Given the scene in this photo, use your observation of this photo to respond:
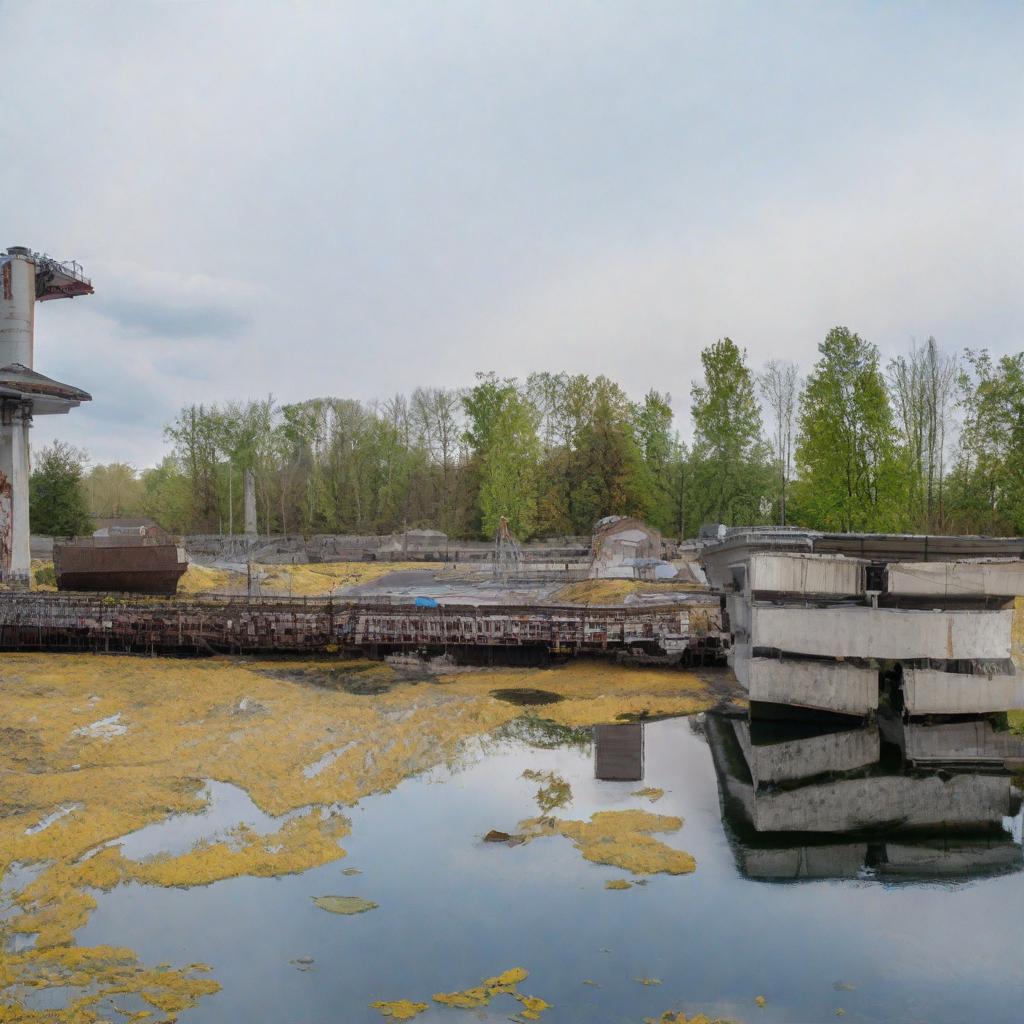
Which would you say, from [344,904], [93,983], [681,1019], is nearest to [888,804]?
[681,1019]

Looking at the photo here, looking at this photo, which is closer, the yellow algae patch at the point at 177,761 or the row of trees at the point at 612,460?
the yellow algae patch at the point at 177,761

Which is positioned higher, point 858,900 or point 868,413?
point 868,413

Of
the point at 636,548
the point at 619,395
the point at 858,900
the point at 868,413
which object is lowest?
the point at 858,900

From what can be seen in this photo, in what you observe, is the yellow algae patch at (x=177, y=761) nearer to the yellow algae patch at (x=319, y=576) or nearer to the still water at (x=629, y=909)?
the still water at (x=629, y=909)

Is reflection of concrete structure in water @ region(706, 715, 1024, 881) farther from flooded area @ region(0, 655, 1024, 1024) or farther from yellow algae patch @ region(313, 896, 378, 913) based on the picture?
yellow algae patch @ region(313, 896, 378, 913)

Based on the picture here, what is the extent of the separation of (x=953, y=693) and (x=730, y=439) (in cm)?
3825

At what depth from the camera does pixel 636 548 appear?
3981 cm

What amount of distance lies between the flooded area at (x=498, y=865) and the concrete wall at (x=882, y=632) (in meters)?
1.68

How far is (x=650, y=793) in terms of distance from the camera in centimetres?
1355

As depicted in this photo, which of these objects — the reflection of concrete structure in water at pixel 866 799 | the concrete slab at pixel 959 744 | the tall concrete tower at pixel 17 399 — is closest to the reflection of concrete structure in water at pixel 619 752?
the reflection of concrete structure in water at pixel 866 799

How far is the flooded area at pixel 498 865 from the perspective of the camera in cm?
804

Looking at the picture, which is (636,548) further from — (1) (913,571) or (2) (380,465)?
(2) (380,465)

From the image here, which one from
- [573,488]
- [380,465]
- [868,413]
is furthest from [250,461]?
[868,413]

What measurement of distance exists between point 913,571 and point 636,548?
917 inches
